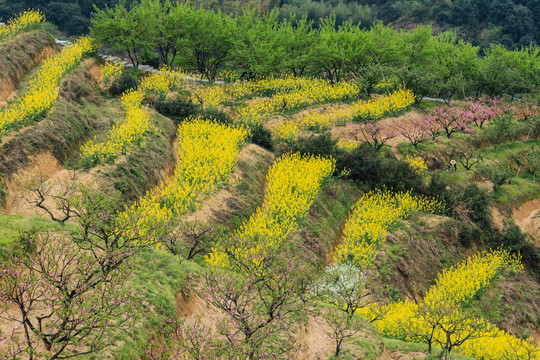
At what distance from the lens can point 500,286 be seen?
87.5 feet

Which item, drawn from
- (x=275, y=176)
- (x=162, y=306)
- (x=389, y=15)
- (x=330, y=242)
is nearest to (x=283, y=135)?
(x=275, y=176)

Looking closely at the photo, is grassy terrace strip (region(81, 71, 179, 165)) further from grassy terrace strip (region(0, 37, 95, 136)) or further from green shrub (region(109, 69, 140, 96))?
grassy terrace strip (region(0, 37, 95, 136))

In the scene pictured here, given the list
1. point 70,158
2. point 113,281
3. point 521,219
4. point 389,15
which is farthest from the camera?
point 389,15

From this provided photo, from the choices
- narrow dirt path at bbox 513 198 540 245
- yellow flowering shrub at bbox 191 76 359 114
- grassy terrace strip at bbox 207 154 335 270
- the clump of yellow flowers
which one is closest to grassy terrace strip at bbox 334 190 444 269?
grassy terrace strip at bbox 207 154 335 270

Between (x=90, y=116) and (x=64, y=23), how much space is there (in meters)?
68.5

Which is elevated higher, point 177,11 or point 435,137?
point 177,11

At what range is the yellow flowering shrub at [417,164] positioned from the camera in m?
34.9

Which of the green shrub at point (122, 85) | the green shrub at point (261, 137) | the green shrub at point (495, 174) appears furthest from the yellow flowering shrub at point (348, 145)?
the green shrub at point (122, 85)

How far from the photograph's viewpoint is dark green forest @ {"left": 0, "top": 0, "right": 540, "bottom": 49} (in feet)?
281

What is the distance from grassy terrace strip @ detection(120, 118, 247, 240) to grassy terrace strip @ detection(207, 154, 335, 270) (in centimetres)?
290

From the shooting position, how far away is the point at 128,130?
2667 centimetres

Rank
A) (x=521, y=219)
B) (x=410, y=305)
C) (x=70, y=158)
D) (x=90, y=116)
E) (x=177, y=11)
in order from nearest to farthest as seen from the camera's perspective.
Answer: (x=410, y=305) < (x=70, y=158) < (x=90, y=116) < (x=521, y=219) < (x=177, y=11)

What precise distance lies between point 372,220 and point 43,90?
2293 cm

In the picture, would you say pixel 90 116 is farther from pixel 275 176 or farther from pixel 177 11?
pixel 177 11
